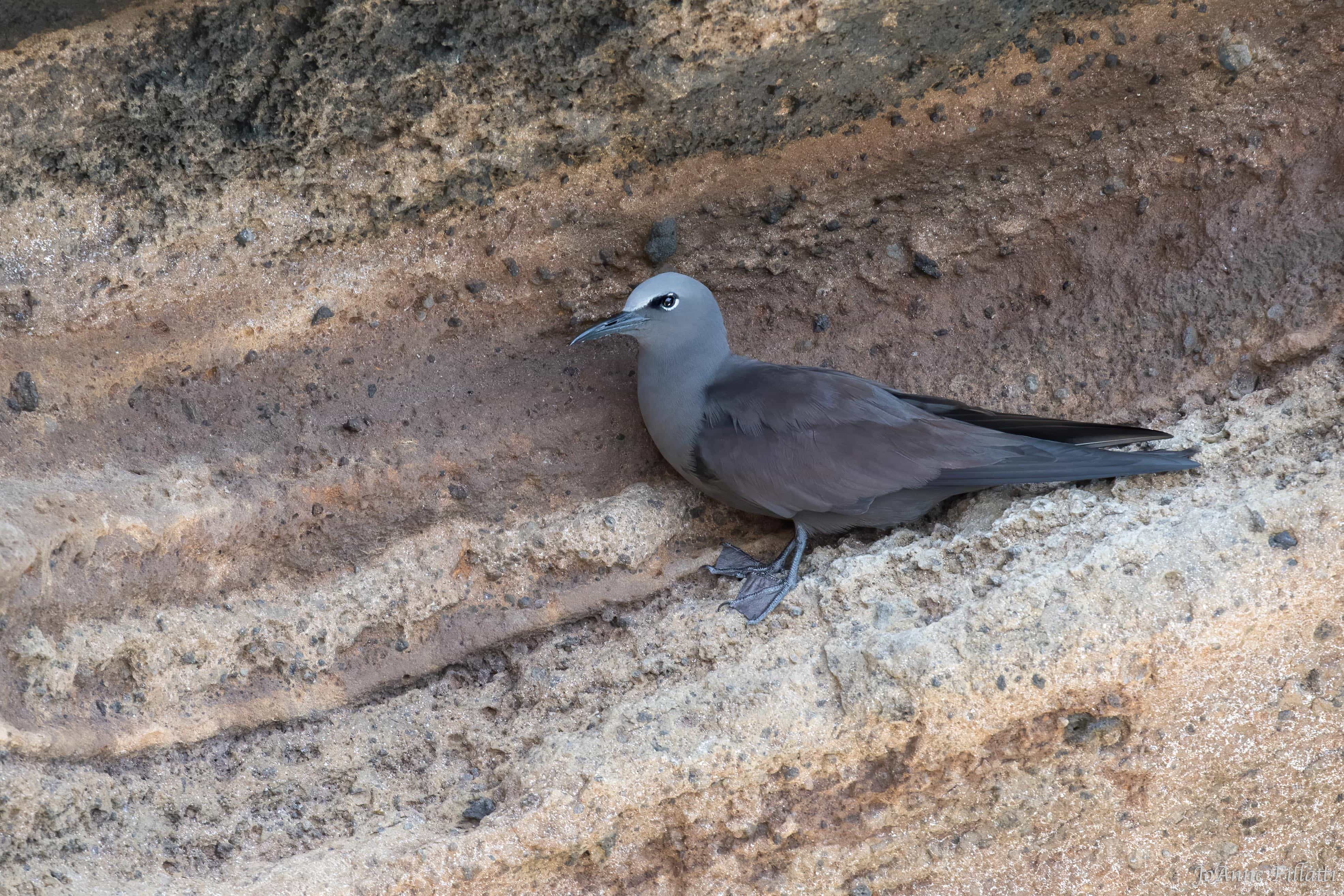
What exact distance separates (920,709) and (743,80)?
76.6 inches

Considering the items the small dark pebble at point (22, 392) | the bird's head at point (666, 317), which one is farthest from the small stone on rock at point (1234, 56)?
the small dark pebble at point (22, 392)

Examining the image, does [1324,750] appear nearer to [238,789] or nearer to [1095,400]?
[1095,400]

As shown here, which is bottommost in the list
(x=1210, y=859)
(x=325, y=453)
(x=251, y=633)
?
(x=1210, y=859)

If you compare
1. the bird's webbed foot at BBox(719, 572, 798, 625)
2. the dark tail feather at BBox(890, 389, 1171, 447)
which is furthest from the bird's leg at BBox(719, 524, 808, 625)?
the dark tail feather at BBox(890, 389, 1171, 447)

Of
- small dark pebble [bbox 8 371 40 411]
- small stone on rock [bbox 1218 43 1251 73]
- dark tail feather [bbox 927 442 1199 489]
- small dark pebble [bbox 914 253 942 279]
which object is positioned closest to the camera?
dark tail feather [bbox 927 442 1199 489]

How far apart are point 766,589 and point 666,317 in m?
0.94

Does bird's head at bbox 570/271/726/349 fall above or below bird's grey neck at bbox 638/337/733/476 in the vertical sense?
above

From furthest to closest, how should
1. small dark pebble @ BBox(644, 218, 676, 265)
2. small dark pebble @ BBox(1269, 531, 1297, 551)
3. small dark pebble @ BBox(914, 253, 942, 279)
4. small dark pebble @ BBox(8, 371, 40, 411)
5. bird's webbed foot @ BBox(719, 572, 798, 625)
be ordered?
small dark pebble @ BBox(914, 253, 942, 279), small dark pebble @ BBox(644, 218, 676, 265), small dark pebble @ BBox(8, 371, 40, 411), bird's webbed foot @ BBox(719, 572, 798, 625), small dark pebble @ BBox(1269, 531, 1297, 551)

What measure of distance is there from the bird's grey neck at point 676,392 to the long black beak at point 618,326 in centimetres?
11

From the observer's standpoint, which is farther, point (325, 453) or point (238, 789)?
point (325, 453)

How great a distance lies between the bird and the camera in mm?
3221

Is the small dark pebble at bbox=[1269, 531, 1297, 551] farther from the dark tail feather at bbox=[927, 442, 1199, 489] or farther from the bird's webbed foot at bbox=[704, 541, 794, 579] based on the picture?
the bird's webbed foot at bbox=[704, 541, 794, 579]

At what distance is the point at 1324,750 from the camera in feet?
9.48

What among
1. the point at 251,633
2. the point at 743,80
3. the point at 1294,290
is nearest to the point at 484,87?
the point at 743,80
